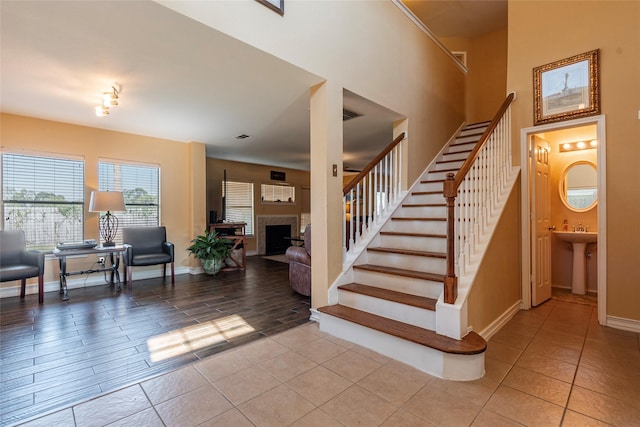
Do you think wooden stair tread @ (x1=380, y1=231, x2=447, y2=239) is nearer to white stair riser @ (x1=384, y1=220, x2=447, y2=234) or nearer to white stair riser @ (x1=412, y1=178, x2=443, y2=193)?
white stair riser @ (x1=384, y1=220, x2=447, y2=234)

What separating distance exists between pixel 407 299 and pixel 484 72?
628 centimetres

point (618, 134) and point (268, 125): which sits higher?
point (268, 125)

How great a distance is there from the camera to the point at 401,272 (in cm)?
282

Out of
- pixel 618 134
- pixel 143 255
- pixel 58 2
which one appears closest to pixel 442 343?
pixel 618 134

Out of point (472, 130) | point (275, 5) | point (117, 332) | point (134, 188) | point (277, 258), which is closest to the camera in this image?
point (275, 5)

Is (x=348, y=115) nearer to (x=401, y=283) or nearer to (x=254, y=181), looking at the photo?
(x=401, y=283)

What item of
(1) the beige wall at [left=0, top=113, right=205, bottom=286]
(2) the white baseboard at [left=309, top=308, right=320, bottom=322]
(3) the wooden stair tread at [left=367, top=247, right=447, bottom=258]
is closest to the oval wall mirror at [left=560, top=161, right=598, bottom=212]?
(3) the wooden stair tread at [left=367, top=247, right=447, bottom=258]

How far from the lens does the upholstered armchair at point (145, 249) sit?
4.52 metres

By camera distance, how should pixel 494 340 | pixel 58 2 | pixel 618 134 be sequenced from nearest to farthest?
pixel 58 2
pixel 494 340
pixel 618 134

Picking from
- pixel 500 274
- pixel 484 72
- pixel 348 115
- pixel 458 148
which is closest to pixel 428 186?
pixel 458 148

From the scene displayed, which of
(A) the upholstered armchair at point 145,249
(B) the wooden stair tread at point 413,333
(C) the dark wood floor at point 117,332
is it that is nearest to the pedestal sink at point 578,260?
(B) the wooden stair tread at point 413,333

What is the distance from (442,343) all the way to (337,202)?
5.25 feet

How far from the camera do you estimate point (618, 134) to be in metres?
2.97

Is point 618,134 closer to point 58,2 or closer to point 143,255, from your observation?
point 58,2
